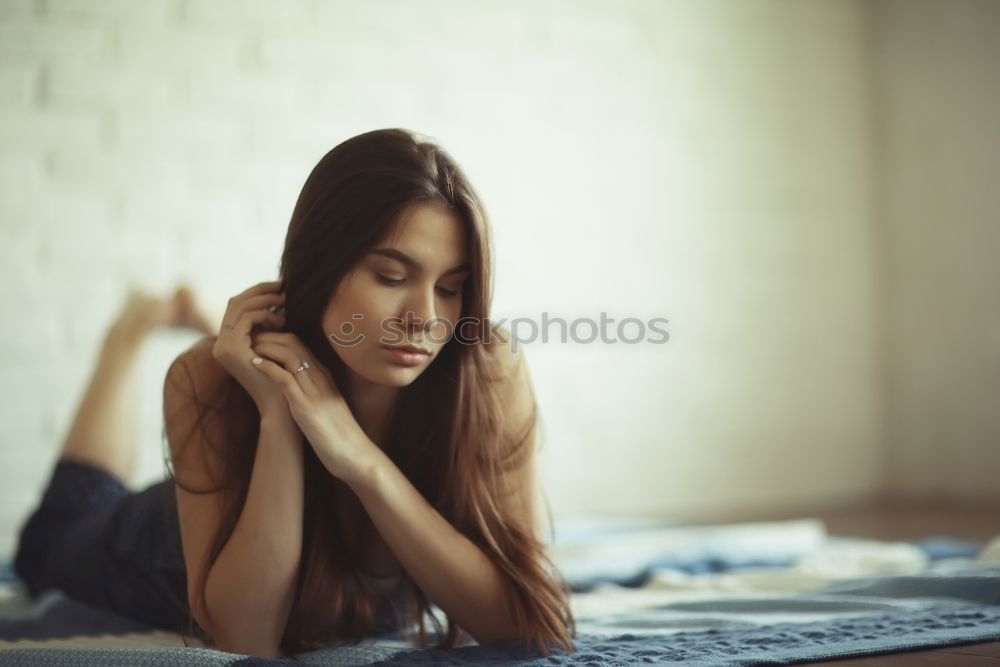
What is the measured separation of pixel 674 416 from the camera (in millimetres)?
3994

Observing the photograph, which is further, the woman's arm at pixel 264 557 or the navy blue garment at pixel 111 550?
the navy blue garment at pixel 111 550

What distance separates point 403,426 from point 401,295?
252mm

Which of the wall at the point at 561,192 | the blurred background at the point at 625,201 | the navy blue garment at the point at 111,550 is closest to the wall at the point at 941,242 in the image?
the blurred background at the point at 625,201

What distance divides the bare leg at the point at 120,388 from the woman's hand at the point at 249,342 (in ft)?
2.83

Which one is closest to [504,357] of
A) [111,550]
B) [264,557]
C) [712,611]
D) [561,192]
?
[264,557]

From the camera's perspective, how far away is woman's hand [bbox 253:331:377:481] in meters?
1.17

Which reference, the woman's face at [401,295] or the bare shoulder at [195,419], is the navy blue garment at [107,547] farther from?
the woman's face at [401,295]

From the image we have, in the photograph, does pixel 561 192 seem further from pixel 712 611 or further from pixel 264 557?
pixel 264 557

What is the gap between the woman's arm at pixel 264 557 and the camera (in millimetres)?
1176

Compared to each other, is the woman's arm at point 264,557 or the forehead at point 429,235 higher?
the forehead at point 429,235

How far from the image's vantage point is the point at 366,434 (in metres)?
1.31

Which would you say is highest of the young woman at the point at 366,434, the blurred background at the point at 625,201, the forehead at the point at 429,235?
the blurred background at the point at 625,201

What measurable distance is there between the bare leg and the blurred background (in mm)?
779

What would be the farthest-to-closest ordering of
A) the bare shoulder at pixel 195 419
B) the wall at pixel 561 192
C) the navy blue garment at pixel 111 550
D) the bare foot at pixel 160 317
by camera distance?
the wall at pixel 561 192
the bare foot at pixel 160 317
the navy blue garment at pixel 111 550
the bare shoulder at pixel 195 419
